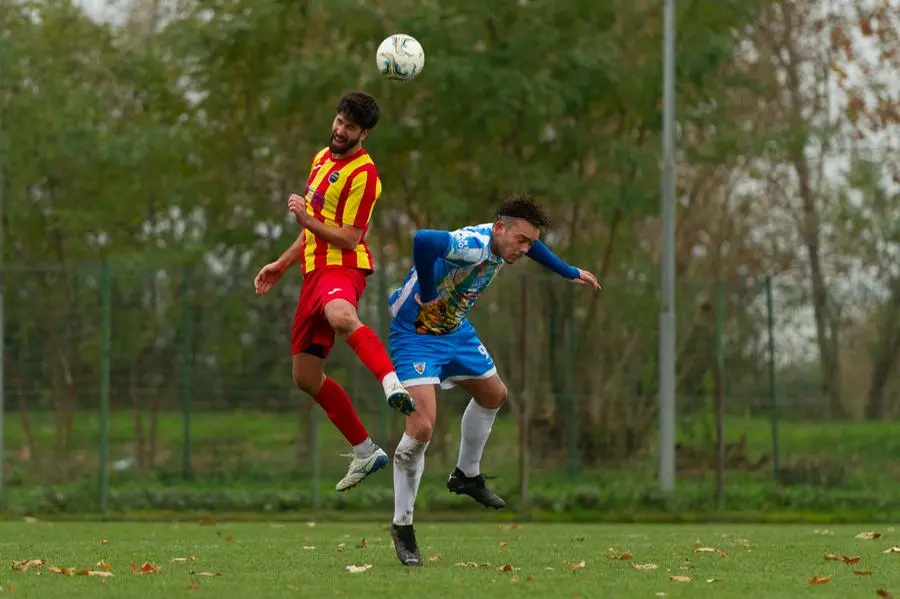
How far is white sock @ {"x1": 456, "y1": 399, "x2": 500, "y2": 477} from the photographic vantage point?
11.6m

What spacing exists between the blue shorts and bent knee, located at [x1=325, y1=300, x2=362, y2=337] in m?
0.36

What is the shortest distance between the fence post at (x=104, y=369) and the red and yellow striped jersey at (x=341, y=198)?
27.8 ft

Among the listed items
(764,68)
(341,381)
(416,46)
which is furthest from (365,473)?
(764,68)

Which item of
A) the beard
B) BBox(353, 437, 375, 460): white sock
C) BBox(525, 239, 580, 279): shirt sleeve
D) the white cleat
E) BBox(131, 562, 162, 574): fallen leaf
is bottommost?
BBox(131, 562, 162, 574): fallen leaf

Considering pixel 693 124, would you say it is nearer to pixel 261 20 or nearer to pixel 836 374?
pixel 836 374

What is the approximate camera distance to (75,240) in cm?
2375

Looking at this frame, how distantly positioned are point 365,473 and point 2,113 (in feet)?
45.1

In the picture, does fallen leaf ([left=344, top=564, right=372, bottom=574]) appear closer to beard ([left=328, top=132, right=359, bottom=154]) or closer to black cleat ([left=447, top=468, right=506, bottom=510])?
black cleat ([left=447, top=468, right=506, bottom=510])

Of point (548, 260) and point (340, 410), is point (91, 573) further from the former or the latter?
point (548, 260)

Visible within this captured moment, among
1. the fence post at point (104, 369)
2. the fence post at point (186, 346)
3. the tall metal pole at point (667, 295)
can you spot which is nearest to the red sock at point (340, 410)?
the fence post at point (186, 346)

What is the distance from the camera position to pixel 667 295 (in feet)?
66.1

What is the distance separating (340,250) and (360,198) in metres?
0.35

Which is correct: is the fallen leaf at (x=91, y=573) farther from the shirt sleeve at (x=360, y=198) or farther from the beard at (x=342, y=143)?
the beard at (x=342, y=143)

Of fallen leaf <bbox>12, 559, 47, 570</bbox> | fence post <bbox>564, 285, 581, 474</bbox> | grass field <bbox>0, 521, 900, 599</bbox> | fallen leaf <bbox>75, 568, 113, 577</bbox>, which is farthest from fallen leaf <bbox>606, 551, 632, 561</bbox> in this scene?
fence post <bbox>564, 285, 581, 474</bbox>
